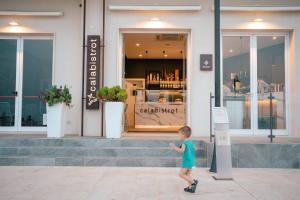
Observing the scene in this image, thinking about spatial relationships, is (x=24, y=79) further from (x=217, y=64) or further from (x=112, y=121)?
(x=217, y=64)

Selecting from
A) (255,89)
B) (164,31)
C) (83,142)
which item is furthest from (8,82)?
(255,89)

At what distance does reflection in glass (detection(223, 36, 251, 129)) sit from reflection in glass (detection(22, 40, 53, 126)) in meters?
4.74

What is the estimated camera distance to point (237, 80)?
7.99 metres

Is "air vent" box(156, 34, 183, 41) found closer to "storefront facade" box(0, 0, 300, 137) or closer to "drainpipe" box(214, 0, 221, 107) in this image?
"storefront facade" box(0, 0, 300, 137)

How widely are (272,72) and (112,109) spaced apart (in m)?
4.35

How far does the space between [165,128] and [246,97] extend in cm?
301

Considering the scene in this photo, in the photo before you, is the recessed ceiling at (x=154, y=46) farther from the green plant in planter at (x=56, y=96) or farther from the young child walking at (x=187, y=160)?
the young child walking at (x=187, y=160)

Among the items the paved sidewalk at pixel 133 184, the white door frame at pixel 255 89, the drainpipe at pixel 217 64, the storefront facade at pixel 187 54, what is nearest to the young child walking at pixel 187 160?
the paved sidewalk at pixel 133 184

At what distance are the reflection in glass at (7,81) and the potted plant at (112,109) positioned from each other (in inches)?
113

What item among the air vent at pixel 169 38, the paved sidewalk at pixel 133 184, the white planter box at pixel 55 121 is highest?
the air vent at pixel 169 38

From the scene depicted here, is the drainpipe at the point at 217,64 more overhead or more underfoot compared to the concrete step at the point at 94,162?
more overhead

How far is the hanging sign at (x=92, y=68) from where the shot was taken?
740 cm

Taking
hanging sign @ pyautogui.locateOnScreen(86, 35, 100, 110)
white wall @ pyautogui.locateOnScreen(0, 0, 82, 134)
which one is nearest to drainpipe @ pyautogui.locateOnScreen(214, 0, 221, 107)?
hanging sign @ pyautogui.locateOnScreen(86, 35, 100, 110)

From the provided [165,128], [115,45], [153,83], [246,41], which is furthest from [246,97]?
[153,83]
